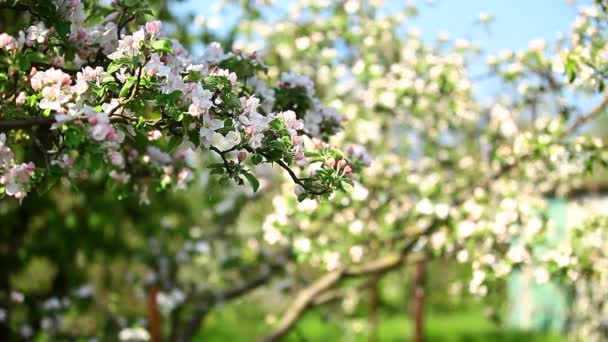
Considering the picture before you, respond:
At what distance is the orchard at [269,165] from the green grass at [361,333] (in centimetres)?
24

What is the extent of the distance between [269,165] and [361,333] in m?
4.43

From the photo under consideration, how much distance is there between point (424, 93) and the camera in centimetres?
658

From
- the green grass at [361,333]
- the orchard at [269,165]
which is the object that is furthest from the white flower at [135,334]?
the green grass at [361,333]

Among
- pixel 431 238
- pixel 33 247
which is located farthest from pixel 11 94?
pixel 33 247

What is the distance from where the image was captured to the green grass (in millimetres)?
11516

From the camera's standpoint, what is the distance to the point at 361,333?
1102 centimetres

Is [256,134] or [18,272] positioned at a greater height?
[18,272]

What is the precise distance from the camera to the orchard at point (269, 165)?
106 inches

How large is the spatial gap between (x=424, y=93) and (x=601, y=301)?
610 centimetres

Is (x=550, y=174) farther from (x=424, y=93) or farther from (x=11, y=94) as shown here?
(x=11, y=94)

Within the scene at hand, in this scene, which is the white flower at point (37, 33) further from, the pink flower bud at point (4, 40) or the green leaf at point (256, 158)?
the green leaf at point (256, 158)

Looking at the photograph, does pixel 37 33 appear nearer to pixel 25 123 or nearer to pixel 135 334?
pixel 25 123

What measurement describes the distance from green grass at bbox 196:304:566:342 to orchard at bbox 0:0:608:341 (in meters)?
0.24

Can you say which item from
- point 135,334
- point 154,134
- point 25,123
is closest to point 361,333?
point 135,334
